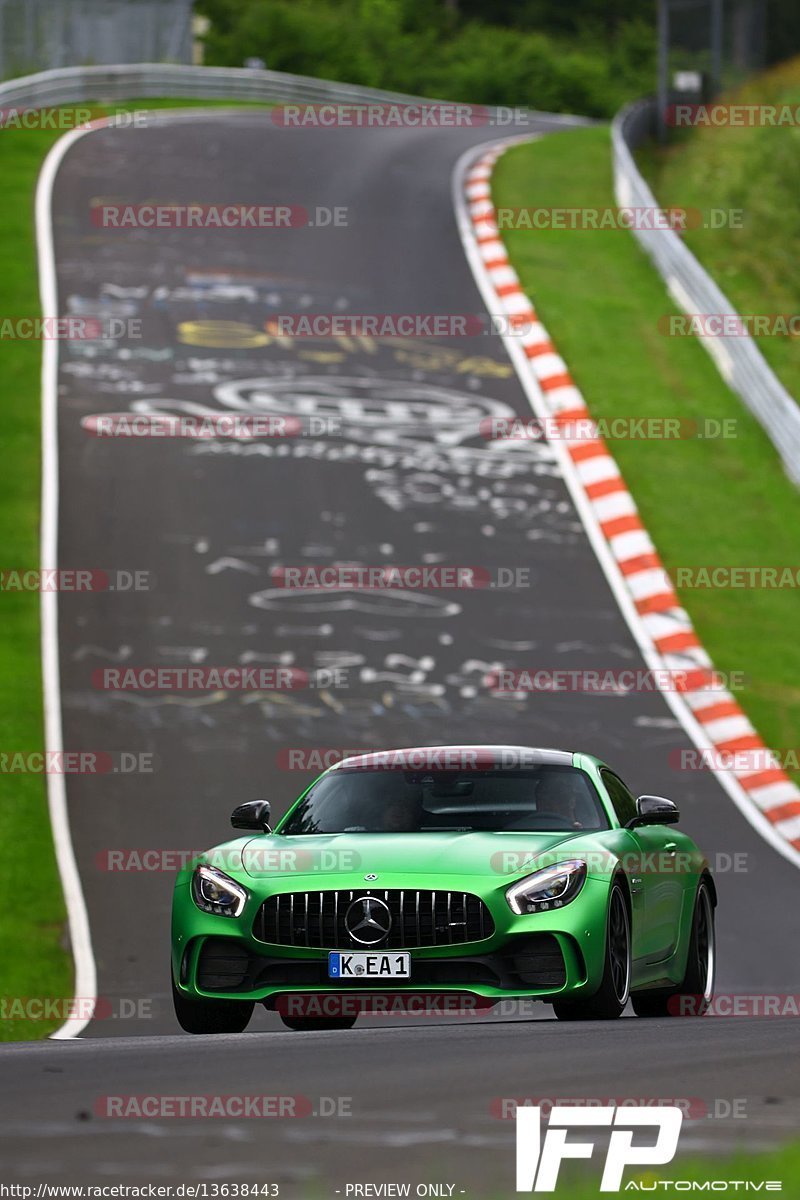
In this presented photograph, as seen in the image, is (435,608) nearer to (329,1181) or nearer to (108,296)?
(108,296)

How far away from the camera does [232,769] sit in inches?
562

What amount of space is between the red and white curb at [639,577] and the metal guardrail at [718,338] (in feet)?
6.73

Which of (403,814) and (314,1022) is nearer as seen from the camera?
(314,1022)

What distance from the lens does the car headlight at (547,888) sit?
8.16 metres

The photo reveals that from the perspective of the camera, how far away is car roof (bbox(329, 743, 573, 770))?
9.48 metres

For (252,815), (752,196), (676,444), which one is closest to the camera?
(252,815)

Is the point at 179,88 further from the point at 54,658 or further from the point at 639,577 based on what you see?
the point at 54,658

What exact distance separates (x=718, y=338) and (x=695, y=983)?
16341 millimetres

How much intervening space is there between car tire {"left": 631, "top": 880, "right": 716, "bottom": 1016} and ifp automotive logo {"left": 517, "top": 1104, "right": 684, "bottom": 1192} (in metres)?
3.54

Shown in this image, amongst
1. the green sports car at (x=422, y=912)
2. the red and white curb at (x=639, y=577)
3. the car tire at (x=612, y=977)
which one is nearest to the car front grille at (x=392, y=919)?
the green sports car at (x=422, y=912)

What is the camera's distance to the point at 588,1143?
5562mm

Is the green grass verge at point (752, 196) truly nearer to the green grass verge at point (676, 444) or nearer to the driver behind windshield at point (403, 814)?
the green grass verge at point (676, 444)

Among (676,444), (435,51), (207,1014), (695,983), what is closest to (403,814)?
(207,1014)

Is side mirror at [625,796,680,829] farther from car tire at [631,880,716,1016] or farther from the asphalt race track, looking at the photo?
the asphalt race track
